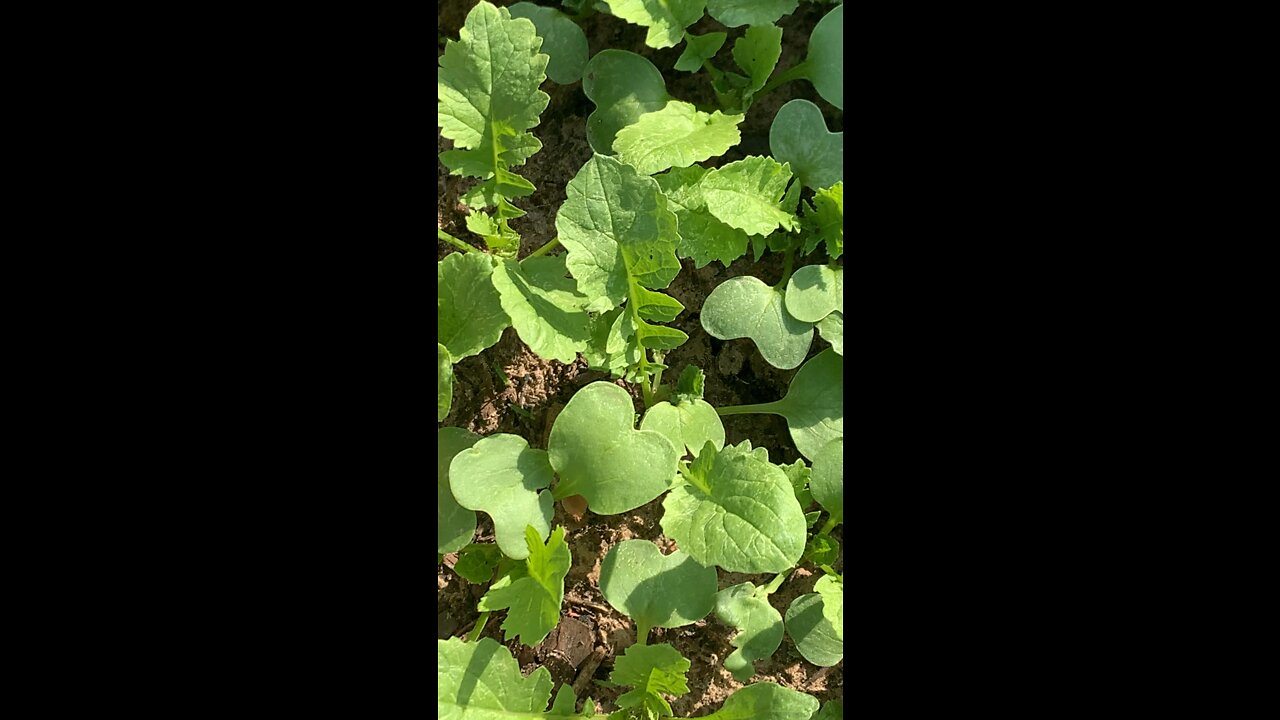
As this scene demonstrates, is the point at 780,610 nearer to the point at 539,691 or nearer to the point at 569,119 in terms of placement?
the point at 539,691

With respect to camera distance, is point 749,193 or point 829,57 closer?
point 749,193

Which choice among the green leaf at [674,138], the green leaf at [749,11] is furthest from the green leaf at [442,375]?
the green leaf at [749,11]

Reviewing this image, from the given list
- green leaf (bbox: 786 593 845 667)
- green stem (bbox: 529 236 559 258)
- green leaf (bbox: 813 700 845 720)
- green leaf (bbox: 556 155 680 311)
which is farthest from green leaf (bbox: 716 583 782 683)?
green stem (bbox: 529 236 559 258)

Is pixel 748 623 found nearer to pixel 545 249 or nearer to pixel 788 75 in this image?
pixel 545 249

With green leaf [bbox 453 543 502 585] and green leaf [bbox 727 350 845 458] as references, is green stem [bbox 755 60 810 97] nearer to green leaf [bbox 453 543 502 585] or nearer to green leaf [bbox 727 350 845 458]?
green leaf [bbox 727 350 845 458]

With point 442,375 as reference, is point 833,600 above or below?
below

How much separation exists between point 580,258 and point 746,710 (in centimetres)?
95

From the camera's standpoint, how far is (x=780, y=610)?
2.16 m

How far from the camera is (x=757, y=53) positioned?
216 cm

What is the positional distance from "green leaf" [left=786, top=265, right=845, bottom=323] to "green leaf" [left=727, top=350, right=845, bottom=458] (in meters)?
0.10

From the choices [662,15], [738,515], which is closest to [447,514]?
[738,515]

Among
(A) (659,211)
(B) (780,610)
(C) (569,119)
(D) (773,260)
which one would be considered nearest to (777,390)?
(D) (773,260)

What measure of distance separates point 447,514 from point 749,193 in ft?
2.92

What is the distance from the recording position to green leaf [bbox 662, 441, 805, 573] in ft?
5.86
